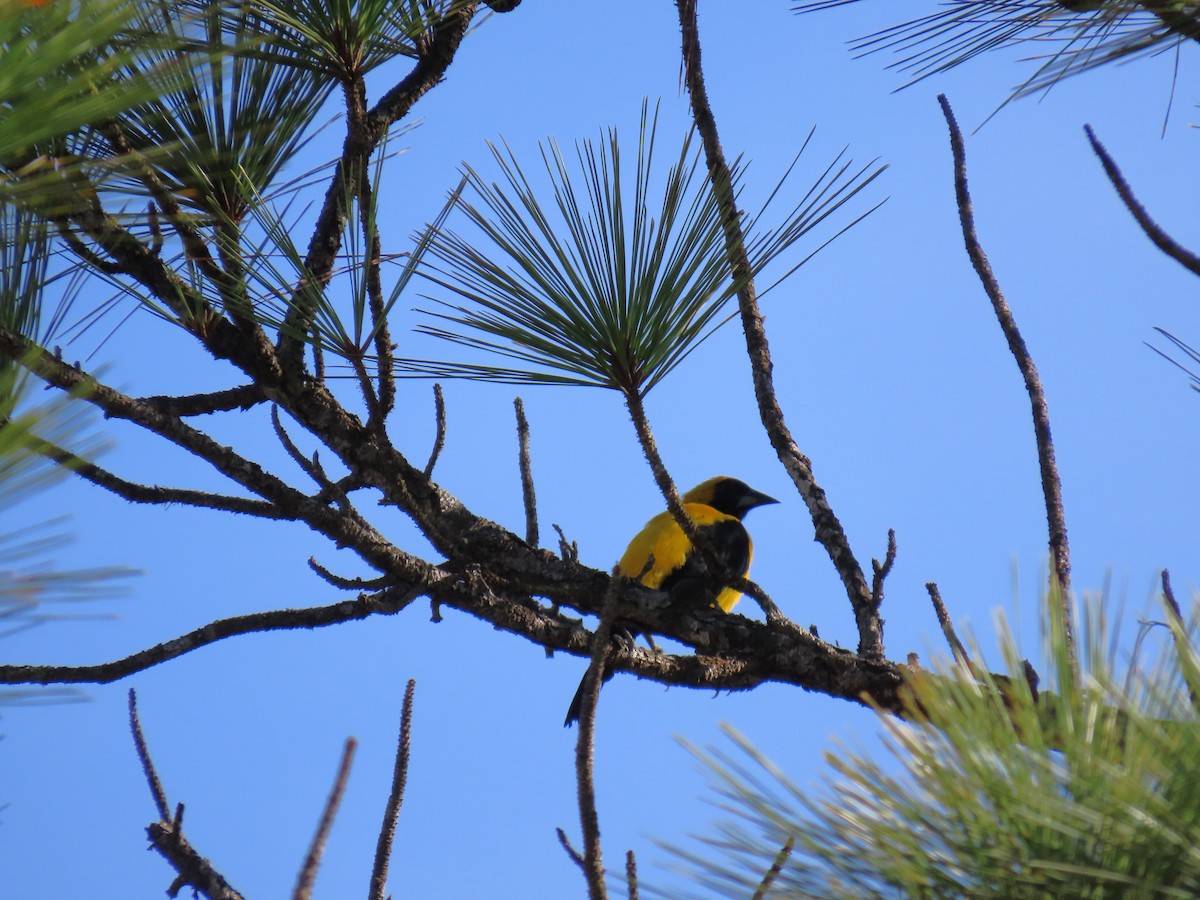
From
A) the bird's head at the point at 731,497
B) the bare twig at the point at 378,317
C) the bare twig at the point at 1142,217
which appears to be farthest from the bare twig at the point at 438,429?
the bird's head at the point at 731,497

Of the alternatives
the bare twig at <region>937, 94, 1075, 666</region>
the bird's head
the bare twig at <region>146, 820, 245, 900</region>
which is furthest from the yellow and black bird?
the bare twig at <region>146, 820, 245, 900</region>

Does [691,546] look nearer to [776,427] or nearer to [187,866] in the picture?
[776,427]

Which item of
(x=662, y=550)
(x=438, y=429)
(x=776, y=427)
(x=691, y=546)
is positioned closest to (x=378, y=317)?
(x=438, y=429)

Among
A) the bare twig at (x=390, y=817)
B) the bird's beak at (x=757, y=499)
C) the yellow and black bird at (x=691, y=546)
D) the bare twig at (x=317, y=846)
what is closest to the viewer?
the bare twig at (x=317, y=846)

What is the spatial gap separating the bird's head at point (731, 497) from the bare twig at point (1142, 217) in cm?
474

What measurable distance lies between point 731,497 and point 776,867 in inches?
210

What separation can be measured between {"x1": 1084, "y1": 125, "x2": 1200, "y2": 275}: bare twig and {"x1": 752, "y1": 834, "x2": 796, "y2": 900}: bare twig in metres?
0.80

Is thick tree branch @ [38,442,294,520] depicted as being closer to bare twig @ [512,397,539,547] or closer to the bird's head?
bare twig @ [512,397,539,547]

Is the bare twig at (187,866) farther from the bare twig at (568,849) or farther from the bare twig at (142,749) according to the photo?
the bare twig at (568,849)

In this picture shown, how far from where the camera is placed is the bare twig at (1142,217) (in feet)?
4.31

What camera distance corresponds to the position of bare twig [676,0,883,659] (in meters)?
2.82

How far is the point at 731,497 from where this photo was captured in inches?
250

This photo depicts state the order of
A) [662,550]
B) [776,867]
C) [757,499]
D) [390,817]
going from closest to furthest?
[776,867], [390,817], [662,550], [757,499]

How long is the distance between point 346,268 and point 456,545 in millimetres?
717
